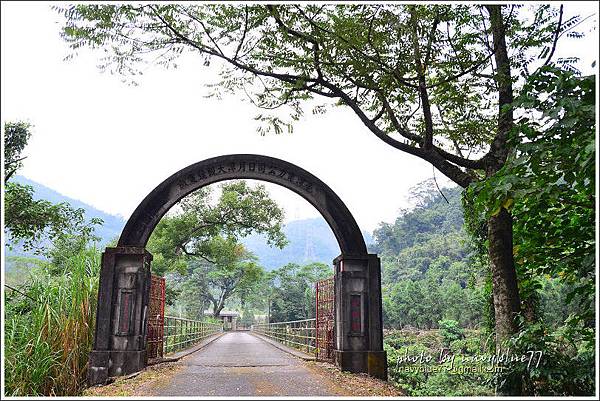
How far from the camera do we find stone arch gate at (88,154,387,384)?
720cm

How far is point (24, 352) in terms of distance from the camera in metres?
5.99

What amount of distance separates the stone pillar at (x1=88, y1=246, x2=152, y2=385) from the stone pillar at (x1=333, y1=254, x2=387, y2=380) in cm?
312

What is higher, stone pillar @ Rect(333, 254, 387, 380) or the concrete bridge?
stone pillar @ Rect(333, 254, 387, 380)

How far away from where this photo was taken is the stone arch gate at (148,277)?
720cm

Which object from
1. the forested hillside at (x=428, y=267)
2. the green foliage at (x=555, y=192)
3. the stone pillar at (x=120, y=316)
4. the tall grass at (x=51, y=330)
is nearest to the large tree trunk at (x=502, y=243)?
the green foliage at (x=555, y=192)

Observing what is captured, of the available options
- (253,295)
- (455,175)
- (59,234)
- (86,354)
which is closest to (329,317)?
(455,175)

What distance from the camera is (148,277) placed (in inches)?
313

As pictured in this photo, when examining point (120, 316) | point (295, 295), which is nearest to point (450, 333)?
point (295, 295)

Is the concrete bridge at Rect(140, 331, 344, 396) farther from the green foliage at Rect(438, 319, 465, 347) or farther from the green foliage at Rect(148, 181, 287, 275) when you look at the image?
the green foliage at Rect(438, 319, 465, 347)

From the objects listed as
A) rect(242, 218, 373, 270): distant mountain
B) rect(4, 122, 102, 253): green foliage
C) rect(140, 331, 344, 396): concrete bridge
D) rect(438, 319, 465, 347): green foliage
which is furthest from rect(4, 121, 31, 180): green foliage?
rect(242, 218, 373, 270): distant mountain

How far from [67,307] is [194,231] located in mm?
11750

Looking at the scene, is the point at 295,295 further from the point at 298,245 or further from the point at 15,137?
the point at 298,245

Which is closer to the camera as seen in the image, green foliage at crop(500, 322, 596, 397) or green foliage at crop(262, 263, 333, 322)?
green foliage at crop(500, 322, 596, 397)

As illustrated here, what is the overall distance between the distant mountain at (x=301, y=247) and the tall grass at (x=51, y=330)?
11707cm
